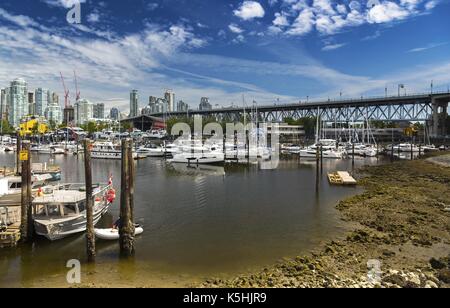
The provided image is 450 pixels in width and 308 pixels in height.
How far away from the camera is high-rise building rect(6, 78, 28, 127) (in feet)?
624

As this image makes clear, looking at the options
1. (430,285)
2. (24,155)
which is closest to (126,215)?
(24,155)

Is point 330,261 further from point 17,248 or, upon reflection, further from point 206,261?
point 17,248

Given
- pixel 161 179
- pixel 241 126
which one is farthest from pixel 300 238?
pixel 241 126

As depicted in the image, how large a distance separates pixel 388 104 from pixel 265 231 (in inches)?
6076

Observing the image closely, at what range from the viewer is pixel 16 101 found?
628 ft

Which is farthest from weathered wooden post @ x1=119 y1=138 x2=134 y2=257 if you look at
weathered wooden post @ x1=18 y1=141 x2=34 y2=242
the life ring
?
the life ring

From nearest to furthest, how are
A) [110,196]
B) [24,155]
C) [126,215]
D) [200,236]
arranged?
1. [126,215]
2. [24,155]
3. [200,236]
4. [110,196]

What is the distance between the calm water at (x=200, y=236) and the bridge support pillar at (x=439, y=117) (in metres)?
110

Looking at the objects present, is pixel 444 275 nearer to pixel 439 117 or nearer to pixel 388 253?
pixel 388 253

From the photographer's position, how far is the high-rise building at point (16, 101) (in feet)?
624

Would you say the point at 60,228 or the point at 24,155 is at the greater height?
the point at 24,155

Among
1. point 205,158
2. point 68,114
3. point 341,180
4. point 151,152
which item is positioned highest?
point 68,114

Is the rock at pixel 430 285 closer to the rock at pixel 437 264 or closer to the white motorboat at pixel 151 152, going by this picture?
the rock at pixel 437 264

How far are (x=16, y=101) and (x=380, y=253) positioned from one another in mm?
212802
